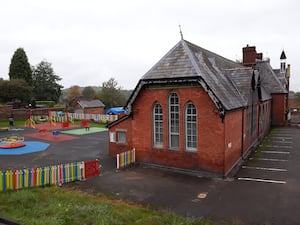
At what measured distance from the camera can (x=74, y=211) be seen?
350 inches

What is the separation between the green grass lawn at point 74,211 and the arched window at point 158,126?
5840 mm

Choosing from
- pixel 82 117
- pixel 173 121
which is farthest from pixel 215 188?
pixel 82 117

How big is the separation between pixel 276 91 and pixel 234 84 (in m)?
20.1

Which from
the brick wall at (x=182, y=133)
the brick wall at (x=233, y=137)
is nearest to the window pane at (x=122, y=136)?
the brick wall at (x=182, y=133)

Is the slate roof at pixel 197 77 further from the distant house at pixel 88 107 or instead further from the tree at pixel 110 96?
the tree at pixel 110 96

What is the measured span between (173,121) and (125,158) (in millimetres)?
4048

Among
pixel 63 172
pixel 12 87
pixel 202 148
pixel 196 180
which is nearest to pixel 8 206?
pixel 63 172

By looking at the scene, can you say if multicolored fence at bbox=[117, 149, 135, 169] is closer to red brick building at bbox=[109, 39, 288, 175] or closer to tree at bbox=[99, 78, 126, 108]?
red brick building at bbox=[109, 39, 288, 175]

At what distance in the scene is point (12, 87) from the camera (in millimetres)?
49031

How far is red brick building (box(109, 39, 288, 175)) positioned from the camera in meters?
13.9

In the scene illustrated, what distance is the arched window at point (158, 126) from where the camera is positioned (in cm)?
1583

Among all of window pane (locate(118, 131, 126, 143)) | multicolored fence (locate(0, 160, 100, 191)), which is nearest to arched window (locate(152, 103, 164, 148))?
window pane (locate(118, 131, 126, 143))

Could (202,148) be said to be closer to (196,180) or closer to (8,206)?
(196,180)

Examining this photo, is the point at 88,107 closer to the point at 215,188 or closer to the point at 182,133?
the point at 182,133
